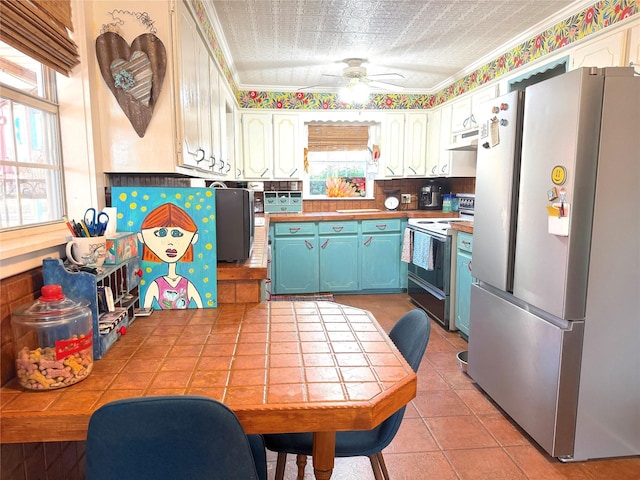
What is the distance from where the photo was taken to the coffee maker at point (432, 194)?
4703 millimetres

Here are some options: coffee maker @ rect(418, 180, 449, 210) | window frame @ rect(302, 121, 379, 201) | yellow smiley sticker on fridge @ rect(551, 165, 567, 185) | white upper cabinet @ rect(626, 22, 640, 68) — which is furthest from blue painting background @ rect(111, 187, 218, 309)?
coffee maker @ rect(418, 180, 449, 210)

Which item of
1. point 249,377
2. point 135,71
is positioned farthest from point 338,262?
point 249,377

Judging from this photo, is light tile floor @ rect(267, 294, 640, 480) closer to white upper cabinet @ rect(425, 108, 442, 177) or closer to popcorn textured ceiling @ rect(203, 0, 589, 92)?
popcorn textured ceiling @ rect(203, 0, 589, 92)

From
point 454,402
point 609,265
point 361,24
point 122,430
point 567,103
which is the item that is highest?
point 361,24

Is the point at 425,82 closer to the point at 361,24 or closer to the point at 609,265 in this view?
the point at 361,24

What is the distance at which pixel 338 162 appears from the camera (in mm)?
4926

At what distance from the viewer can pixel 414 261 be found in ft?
13.1

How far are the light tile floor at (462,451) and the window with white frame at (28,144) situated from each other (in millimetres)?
1432

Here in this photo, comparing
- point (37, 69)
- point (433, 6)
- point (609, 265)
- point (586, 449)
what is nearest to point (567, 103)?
point (609, 265)

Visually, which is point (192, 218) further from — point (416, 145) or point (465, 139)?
point (416, 145)

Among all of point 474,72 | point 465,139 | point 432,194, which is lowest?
point 432,194

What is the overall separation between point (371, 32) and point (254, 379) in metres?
2.76

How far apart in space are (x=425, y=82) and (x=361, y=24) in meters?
1.86

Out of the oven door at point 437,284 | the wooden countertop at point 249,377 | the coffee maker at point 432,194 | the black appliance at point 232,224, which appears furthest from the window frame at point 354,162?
the wooden countertop at point 249,377
